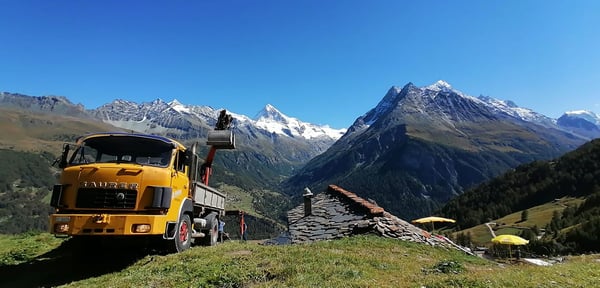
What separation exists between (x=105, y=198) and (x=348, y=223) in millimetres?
12794

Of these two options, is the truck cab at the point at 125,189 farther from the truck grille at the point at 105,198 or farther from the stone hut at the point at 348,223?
the stone hut at the point at 348,223

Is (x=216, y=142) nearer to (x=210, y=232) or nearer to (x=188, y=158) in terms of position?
(x=210, y=232)

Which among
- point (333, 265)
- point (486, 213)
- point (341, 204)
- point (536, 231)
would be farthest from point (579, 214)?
point (333, 265)

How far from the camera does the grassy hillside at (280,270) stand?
958cm

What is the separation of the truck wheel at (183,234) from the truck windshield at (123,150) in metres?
2.63

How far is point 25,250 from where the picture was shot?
17562 mm

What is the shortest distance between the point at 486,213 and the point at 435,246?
20094cm

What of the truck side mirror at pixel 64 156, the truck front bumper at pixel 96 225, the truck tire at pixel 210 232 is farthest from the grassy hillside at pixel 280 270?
the truck side mirror at pixel 64 156

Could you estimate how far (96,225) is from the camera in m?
12.0

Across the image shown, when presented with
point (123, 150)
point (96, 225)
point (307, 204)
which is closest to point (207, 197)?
point (123, 150)

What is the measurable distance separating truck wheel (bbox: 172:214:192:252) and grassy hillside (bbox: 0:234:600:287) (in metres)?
0.65

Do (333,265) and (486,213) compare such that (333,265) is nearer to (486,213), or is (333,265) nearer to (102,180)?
(102,180)

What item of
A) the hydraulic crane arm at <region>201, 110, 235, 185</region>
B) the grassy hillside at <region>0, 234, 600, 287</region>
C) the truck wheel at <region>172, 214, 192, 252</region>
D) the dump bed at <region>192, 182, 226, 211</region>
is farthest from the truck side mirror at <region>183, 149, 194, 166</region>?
the hydraulic crane arm at <region>201, 110, 235, 185</region>

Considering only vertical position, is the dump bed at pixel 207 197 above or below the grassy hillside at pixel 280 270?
above
